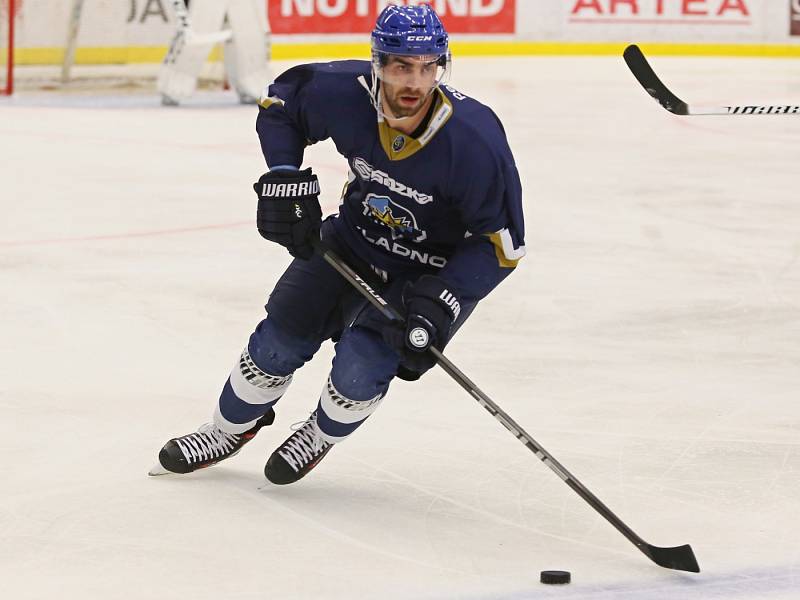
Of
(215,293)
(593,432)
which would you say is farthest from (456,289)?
(215,293)

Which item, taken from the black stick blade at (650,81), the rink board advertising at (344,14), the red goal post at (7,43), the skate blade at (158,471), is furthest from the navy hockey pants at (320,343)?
the rink board advertising at (344,14)

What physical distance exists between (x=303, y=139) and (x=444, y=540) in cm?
82

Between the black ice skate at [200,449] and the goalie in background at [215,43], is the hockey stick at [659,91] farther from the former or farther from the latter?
the goalie in background at [215,43]

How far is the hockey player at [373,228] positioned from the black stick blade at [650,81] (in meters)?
0.85

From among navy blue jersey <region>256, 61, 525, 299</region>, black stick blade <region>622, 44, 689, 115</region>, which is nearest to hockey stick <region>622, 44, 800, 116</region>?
black stick blade <region>622, 44, 689, 115</region>

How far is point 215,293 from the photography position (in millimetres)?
4559

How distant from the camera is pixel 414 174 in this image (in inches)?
106

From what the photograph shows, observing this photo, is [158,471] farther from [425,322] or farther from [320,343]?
[425,322]

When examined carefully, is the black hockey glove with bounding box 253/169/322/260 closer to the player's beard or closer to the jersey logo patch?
the jersey logo patch

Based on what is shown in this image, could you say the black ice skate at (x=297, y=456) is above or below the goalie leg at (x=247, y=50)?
above

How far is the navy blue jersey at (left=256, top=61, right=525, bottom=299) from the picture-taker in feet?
8.72

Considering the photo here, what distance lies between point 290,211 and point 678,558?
0.93 meters

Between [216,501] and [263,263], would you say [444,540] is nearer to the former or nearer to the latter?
[216,501]

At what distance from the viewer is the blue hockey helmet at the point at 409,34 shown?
261 centimetres
